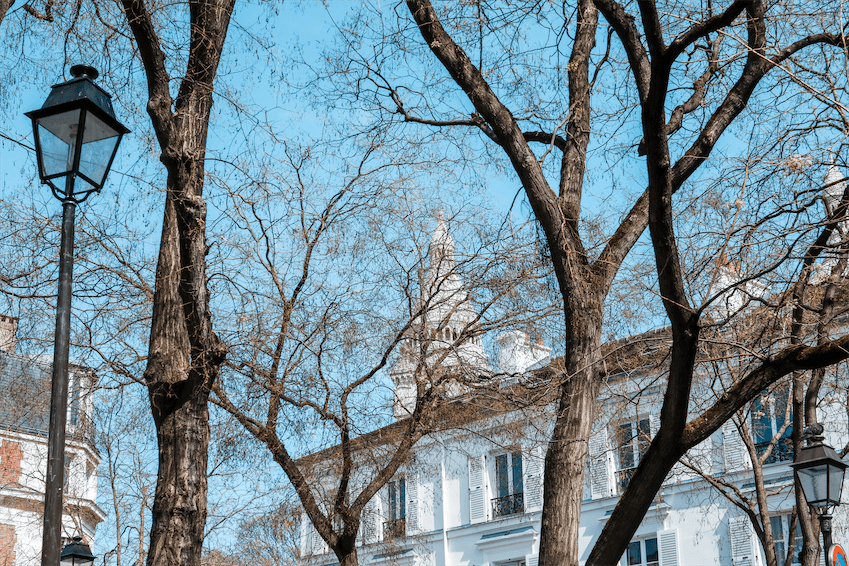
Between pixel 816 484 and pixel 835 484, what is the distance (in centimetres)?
19

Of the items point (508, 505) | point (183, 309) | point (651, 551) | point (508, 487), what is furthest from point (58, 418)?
point (508, 487)

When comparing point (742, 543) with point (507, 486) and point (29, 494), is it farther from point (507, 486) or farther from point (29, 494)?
point (29, 494)

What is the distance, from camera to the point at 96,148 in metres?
6.48

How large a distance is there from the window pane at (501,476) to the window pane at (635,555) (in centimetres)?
509

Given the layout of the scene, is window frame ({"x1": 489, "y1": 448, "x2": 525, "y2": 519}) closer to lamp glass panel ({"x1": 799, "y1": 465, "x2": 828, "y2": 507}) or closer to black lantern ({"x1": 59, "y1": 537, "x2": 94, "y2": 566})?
black lantern ({"x1": 59, "y1": 537, "x2": 94, "y2": 566})

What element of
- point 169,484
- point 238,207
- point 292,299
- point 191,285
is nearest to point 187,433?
point 169,484

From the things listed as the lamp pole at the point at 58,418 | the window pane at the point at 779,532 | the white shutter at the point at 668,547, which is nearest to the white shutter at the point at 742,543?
the window pane at the point at 779,532

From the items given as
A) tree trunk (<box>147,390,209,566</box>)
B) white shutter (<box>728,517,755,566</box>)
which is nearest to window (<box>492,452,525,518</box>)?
white shutter (<box>728,517,755,566</box>)

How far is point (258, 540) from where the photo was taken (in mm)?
19375

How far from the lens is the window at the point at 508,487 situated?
1236 inches

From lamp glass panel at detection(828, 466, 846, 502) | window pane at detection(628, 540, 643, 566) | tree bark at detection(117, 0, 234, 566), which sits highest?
tree bark at detection(117, 0, 234, 566)

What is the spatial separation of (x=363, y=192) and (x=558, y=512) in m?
6.19

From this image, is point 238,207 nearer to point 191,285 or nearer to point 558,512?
point 191,285

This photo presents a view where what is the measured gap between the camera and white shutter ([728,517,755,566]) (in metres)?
24.7
